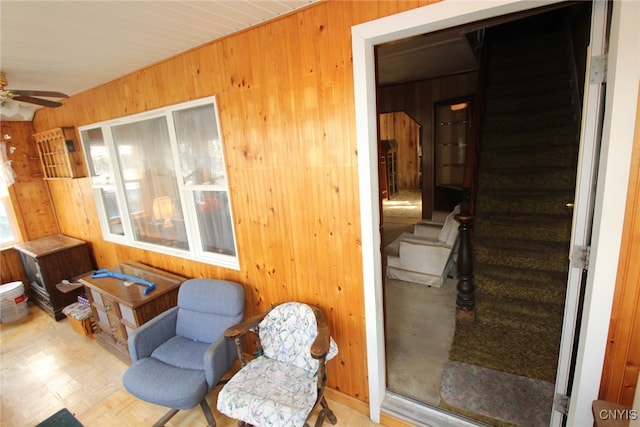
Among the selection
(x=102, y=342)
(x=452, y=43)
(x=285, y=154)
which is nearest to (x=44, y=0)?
(x=285, y=154)

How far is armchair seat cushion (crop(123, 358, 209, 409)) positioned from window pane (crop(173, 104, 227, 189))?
1326mm

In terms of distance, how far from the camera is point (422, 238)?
12.0 ft

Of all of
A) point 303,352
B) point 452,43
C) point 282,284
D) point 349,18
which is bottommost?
point 303,352

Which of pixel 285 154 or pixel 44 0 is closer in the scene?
pixel 44 0

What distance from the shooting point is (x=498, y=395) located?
6.34 feet

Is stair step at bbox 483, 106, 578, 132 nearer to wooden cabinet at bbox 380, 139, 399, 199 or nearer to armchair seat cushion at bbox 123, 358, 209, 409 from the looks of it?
armchair seat cushion at bbox 123, 358, 209, 409

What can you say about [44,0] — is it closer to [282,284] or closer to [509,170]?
[282,284]

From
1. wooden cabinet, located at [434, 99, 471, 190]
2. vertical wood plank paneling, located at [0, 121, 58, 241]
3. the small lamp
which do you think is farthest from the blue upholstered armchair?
wooden cabinet, located at [434, 99, 471, 190]

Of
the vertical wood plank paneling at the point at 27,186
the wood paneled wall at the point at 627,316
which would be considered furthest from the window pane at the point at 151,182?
the wood paneled wall at the point at 627,316

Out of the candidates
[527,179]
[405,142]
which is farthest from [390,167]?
[527,179]

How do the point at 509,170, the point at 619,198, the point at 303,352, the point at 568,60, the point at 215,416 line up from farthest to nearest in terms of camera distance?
the point at 568,60 < the point at 509,170 < the point at 215,416 < the point at 303,352 < the point at 619,198

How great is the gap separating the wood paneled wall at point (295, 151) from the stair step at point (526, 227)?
1817 millimetres

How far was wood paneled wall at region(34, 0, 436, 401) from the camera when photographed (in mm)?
1590

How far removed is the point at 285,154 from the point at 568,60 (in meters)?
3.71
